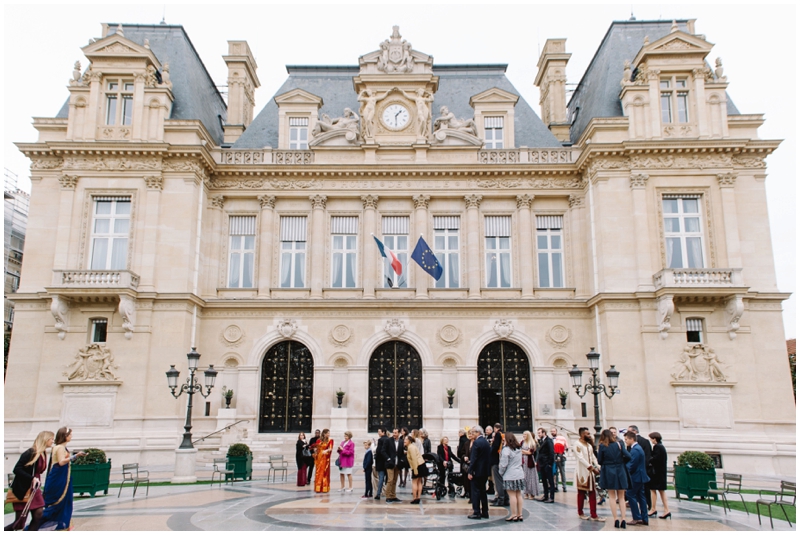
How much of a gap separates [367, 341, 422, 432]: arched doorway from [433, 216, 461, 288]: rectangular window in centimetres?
357

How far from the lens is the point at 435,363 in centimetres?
2850

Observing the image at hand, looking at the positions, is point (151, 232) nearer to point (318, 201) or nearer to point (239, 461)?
point (318, 201)

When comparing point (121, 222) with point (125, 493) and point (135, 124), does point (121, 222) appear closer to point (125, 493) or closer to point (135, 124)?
point (135, 124)

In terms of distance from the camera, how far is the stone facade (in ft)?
86.2

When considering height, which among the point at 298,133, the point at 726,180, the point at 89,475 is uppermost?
the point at 298,133

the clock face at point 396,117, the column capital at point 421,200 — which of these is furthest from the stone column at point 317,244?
the clock face at point 396,117

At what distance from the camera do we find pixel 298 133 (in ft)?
104

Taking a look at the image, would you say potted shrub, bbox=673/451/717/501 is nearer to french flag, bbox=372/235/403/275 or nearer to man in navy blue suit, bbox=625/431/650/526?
man in navy blue suit, bbox=625/431/650/526

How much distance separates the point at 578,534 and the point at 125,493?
12.0 metres

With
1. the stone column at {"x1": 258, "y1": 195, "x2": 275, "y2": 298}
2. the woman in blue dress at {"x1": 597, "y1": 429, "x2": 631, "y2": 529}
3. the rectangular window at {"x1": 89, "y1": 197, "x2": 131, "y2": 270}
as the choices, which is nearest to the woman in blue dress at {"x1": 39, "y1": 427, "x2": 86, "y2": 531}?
the woman in blue dress at {"x1": 597, "y1": 429, "x2": 631, "y2": 529}

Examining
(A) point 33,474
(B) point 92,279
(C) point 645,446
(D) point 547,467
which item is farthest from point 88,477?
(C) point 645,446

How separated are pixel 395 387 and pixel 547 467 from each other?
43.1 ft

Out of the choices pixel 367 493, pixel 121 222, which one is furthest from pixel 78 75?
pixel 367 493

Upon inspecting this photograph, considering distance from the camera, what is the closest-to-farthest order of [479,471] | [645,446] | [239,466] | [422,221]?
[479,471] < [645,446] < [239,466] < [422,221]
